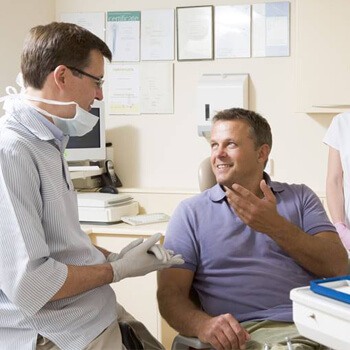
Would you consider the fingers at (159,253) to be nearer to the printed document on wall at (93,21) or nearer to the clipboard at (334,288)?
the clipboard at (334,288)

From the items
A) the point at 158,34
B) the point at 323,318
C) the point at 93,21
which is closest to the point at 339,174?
the point at 158,34

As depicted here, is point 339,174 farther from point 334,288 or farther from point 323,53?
point 334,288

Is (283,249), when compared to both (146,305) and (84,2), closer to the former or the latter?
(146,305)

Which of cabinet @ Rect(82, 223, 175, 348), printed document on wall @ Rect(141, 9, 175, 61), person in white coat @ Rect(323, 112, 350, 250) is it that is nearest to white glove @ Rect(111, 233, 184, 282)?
person in white coat @ Rect(323, 112, 350, 250)

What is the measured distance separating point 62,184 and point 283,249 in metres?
0.75

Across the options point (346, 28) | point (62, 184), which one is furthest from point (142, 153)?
point (62, 184)

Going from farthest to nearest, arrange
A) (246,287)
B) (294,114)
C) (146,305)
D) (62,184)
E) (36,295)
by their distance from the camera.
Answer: (294,114) → (146,305) → (246,287) → (62,184) → (36,295)

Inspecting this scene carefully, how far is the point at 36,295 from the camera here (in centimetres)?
147

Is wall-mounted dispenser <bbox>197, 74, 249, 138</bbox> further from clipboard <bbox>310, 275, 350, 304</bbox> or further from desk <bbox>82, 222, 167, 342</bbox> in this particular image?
clipboard <bbox>310, 275, 350, 304</bbox>

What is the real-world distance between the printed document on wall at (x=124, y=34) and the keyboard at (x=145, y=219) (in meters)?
1.01

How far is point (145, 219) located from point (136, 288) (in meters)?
0.37

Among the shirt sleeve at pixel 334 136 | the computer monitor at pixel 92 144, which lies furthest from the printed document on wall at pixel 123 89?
the shirt sleeve at pixel 334 136

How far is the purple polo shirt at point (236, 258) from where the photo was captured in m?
1.94

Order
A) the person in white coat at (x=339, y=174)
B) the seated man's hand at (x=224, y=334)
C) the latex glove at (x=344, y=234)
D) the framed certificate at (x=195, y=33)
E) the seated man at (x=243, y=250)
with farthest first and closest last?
the framed certificate at (x=195, y=33)
the person in white coat at (x=339, y=174)
the latex glove at (x=344, y=234)
the seated man at (x=243, y=250)
the seated man's hand at (x=224, y=334)
